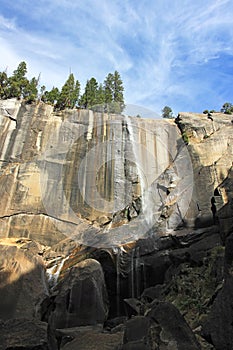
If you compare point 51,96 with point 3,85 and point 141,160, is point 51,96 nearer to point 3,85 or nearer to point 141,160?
point 3,85

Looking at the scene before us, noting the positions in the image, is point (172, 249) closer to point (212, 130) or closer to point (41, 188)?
point (41, 188)

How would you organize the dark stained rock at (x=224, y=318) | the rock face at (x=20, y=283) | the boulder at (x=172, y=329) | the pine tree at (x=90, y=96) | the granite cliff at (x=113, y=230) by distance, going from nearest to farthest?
the boulder at (x=172, y=329) → the dark stained rock at (x=224, y=318) → the granite cliff at (x=113, y=230) → the rock face at (x=20, y=283) → the pine tree at (x=90, y=96)

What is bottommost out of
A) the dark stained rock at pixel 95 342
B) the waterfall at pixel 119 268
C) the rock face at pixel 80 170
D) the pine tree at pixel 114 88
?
the dark stained rock at pixel 95 342

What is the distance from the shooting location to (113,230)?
68.8ft

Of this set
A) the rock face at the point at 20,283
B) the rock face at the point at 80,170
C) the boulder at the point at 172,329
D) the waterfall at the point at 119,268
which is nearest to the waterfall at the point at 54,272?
the rock face at the point at 20,283

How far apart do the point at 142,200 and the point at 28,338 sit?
1959cm

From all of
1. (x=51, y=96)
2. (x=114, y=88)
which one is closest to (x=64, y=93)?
(x=51, y=96)

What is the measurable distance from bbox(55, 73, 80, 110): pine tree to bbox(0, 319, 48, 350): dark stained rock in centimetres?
3286

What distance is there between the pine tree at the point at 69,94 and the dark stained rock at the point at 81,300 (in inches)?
1056

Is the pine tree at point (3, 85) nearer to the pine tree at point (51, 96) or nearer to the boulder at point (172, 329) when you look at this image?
the pine tree at point (51, 96)

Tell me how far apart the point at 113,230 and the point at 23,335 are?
14417mm

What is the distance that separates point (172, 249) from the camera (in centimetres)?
1717

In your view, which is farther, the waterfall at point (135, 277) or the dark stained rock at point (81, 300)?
the waterfall at point (135, 277)

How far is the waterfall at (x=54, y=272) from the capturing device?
62.4 ft
